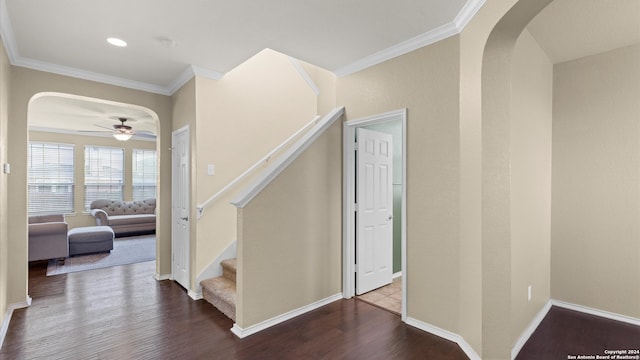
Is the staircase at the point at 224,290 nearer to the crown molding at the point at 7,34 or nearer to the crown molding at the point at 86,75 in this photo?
the crown molding at the point at 86,75

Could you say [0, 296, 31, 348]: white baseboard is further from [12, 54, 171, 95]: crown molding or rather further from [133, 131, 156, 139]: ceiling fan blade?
[133, 131, 156, 139]: ceiling fan blade

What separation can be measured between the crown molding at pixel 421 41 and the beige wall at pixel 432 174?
5cm

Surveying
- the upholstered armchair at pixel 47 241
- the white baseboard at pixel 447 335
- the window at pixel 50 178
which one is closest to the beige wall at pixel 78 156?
the window at pixel 50 178

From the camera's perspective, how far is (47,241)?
459 centimetres

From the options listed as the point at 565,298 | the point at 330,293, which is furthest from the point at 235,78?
the point at 565,298

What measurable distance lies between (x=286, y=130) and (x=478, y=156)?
268cm

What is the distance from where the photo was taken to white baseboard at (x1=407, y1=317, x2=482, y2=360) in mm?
2222

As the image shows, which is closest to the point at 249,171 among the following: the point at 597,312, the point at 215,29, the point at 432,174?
the point at 215,29

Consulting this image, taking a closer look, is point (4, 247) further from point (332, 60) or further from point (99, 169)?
point (99, 169)

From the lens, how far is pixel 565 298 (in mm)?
3180

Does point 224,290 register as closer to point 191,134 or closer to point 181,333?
point 181,333

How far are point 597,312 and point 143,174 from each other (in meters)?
9.82

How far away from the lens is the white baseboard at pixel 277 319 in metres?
2.55

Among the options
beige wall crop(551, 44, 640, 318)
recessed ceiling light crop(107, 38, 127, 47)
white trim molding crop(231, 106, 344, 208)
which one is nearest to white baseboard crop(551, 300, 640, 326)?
beige wall crop(551, 44, 640, 318)
